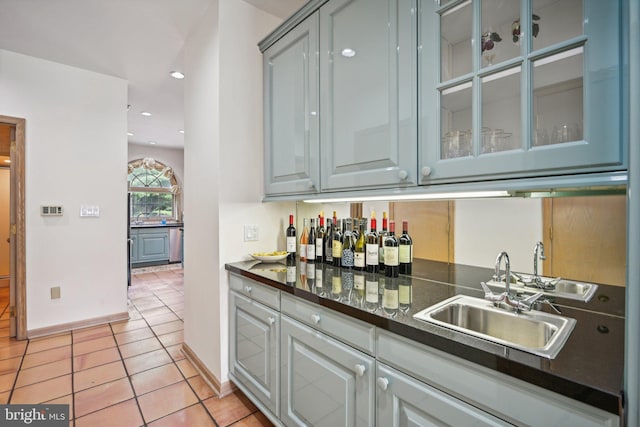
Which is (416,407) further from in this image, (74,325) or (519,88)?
(74,325)

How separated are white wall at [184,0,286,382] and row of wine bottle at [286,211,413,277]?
29 cm

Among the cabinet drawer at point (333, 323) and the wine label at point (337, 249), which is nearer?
the cabinet drawer at point (333, 323)

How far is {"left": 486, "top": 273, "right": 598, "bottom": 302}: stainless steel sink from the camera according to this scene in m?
1.32

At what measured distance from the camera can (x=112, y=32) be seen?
257 cm

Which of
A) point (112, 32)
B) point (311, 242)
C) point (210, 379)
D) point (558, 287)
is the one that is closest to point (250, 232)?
point (311, 242)

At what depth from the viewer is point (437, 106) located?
4.00 ft


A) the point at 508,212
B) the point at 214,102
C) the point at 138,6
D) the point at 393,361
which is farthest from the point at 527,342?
the point at 138,6

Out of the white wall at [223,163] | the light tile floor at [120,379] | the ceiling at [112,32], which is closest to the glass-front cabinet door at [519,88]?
the white wall at [223,163]

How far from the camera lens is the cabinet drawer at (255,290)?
1626mm

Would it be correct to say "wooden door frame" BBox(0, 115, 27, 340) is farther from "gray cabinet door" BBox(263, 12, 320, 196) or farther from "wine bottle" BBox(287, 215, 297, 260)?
"wine bottle" BBox(287, 215, 297, 260)

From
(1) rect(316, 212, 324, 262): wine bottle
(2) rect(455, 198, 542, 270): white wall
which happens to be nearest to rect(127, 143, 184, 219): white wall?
(1) rect(316, 212, 324, 262): wine bottle

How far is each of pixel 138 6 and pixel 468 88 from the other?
2.44 metres

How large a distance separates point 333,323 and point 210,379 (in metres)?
1.43

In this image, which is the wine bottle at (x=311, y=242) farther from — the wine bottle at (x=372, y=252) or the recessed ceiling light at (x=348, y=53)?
the recessed ceiling light at (x=348, y=53)
